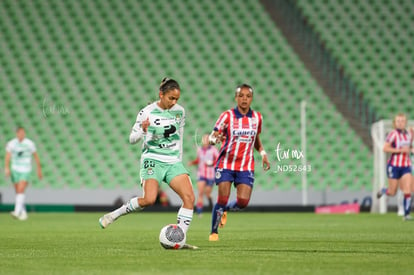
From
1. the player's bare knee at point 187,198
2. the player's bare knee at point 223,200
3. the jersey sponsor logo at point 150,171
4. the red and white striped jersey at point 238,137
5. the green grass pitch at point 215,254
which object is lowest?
the green grass pitch at point 215,254

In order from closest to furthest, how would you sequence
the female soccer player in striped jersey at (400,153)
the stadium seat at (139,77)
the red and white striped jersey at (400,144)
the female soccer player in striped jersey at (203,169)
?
the female soccer player in striped jersey at (400,153)
the red and white striped jersey at (400,144)
the female soccer player in striped jersey at (203,169)
the stadium seat at (139,77)

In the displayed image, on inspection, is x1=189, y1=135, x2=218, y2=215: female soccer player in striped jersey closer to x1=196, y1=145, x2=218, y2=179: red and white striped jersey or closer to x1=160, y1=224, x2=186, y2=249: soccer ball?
x1=196, y1=145, x2=218, y2=179: red and white striped jersey

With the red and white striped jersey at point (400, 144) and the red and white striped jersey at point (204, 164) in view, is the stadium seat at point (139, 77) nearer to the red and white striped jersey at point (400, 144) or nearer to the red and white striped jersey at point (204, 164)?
the red and white striped jersey at point (204, 164)

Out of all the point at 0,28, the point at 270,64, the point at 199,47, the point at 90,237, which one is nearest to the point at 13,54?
the point at 0,28

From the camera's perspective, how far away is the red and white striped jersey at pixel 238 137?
11461 mm

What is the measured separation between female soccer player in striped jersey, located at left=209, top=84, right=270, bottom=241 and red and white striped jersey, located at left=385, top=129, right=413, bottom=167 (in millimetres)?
7555

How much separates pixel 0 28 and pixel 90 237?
1871 centimetres

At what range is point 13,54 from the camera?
2833cm

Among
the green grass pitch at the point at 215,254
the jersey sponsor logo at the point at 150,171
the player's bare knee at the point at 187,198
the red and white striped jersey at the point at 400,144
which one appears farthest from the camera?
the red and white striped jersey at the point at 400,144

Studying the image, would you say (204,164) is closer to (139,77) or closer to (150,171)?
(139,77)

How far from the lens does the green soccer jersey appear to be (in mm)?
9680

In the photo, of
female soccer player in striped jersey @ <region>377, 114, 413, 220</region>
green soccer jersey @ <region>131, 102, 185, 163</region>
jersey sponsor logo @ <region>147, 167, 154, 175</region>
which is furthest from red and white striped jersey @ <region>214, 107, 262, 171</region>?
female soccer player in striped jersey @ <region>377, 114, 413, 220</region>

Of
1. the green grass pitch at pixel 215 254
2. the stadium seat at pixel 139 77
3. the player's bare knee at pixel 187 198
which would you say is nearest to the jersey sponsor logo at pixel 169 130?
the player's bare knee at pixel 187 198

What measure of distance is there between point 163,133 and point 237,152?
6.85ft
